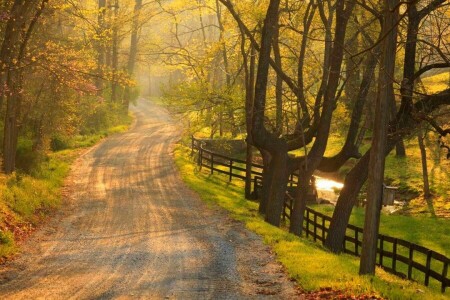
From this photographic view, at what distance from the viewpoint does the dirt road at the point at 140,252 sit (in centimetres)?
1168

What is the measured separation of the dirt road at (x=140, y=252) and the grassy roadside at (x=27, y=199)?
0.46m

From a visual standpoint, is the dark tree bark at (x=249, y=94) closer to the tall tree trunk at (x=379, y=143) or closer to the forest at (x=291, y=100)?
the forest at (x=291, y=100)

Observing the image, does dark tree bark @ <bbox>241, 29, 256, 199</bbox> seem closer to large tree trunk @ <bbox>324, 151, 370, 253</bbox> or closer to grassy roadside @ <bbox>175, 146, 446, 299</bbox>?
grassy roadside @ <bbox>175, 146, 446, 299</bbox>

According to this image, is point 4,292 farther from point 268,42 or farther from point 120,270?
point 268,42

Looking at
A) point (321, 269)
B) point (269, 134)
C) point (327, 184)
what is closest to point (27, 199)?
point (269, 134)

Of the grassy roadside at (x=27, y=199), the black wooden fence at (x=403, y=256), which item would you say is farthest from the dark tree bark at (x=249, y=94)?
the grassy roadside at (x=27, y=199)

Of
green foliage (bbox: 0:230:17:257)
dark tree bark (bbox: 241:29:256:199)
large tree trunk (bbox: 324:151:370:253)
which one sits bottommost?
green foliage (bbox: 0:230:17:257)

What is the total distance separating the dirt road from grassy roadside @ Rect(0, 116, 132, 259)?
1.51 ft

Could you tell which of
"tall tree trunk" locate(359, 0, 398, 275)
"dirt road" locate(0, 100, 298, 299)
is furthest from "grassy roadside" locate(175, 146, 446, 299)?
"tall tree trunk" locate(359, 0, 398, 275)

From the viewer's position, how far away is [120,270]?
13.3 m

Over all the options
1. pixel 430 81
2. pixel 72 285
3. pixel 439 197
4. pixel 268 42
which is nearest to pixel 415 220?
pixel 439 197

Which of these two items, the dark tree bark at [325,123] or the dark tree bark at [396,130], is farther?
the dark tree bark at [325,123]

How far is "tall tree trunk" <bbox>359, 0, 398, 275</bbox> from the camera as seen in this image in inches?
447

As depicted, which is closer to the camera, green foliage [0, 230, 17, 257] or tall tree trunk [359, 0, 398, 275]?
tall tree trunk [359, 0, 398, 275]
